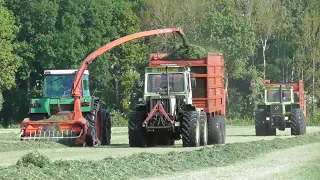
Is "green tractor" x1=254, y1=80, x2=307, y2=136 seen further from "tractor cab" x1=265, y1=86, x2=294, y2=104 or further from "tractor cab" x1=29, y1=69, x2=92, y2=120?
"tractor cab" x1=29, y1=69, x2=92, y2=120

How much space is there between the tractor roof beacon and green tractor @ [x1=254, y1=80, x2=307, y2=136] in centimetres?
997

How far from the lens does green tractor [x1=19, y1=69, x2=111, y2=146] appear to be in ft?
106

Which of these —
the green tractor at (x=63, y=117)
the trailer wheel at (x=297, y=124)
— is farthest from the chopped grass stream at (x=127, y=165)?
the trailer wheel at (x=297, y=124)

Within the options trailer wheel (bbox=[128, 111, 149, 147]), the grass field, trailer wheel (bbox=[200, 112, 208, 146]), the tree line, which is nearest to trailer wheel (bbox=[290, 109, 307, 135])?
the grass field

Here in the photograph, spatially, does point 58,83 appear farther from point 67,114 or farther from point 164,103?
point 164,103

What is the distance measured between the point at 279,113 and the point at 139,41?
105 feet

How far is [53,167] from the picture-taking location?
20578mm

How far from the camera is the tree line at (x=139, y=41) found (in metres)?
73.1

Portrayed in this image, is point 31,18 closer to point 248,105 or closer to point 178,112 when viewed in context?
point 248,105

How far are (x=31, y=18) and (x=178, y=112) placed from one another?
4393 cm

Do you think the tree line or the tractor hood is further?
the tree line

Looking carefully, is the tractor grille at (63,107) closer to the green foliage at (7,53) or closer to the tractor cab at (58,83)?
the tractor cab at (58,83)

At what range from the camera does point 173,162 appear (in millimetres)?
23328

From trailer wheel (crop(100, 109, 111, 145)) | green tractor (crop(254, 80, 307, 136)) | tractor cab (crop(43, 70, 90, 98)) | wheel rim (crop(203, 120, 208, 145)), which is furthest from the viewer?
green tractor (crop(254, 80, 307, 136))
